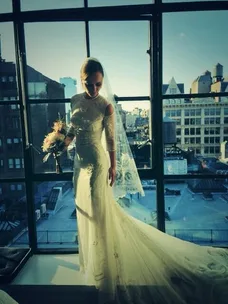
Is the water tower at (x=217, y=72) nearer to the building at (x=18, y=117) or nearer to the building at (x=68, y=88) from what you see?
the building at (x=68, y=88)

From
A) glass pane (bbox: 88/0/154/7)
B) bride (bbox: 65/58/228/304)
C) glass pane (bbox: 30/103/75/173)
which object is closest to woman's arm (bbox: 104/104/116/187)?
bride (bbox: 65/58/228/304)

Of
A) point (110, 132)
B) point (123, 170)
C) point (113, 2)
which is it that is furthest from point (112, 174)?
point (113, 2)

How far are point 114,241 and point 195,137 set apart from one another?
1.32 m

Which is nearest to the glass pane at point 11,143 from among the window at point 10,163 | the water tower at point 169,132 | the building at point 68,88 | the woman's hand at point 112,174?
the window at point 10,163

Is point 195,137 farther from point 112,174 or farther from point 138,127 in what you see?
point 112,174

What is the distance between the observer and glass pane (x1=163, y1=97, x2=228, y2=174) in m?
2.60

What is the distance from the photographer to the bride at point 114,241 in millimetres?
1985

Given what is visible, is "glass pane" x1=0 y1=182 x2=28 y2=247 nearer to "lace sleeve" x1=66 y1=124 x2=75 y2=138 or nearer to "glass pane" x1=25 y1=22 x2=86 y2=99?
"lace sleeve" x1=66 y1=124 x2=75 y2=138

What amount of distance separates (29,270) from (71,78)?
6.09ft

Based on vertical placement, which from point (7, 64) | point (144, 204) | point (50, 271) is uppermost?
point (7, 64)

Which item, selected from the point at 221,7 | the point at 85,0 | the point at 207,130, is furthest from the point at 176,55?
the point at 85,0

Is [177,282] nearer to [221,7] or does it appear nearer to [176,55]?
[176,55]

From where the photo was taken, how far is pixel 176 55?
2535 mm

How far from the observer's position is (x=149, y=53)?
247cm
